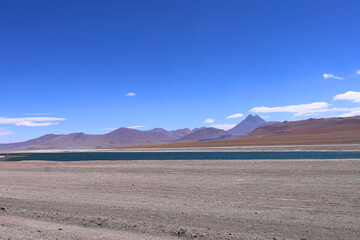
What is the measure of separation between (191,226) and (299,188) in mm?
6282

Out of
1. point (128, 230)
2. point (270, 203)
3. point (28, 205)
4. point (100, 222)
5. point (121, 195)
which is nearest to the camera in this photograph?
point (128, 230)

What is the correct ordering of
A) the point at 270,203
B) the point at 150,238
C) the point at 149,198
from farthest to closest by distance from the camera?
1. the point at 149,198
2. the point at 270,203
3. the point at 150,238

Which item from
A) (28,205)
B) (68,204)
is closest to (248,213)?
(68,204)

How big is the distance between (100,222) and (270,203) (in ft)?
16.1

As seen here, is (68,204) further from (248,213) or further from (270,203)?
(270,203)

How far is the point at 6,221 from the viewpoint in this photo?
25.3 feet

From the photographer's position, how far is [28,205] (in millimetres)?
9719

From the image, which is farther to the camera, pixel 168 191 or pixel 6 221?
pixel 168 191

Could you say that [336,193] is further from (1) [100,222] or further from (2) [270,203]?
(1) [100,222]

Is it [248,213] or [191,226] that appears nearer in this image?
[191,226]

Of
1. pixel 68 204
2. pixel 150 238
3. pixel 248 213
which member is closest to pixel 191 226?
pixel 150 238

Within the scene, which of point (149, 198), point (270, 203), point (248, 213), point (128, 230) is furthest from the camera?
point (149, 198)

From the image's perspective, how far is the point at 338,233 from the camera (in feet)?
20.3

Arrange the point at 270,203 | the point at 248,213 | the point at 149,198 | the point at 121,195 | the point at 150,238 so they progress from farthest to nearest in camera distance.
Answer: the point at 121,195 → the point at 149,198 → the point at 270,203 → the point at 248,213 → the point at 150,238
